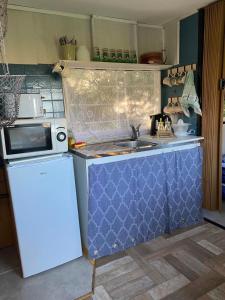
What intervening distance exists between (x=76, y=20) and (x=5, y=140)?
4.91ft

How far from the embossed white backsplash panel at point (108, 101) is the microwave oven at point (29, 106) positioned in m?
0.52

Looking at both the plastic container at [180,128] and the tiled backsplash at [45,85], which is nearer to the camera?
the tiled backsplash at [45,85]

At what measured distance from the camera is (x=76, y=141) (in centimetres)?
244

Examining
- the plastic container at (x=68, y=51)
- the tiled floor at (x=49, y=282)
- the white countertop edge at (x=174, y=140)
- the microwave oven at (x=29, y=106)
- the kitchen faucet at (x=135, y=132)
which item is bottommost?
the tiled floor at (x=49, y=282)

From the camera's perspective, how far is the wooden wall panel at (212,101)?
2230 millimetres

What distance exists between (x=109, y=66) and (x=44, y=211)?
1611 mm

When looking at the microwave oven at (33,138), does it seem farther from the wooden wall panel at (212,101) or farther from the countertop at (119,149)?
the wooden wall panel at (212,101)

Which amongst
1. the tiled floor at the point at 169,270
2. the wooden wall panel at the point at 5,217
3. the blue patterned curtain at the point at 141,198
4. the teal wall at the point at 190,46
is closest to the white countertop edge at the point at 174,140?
the blue patterned curtain at the point at 141,198

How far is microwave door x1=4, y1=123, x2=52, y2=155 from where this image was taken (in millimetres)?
1732

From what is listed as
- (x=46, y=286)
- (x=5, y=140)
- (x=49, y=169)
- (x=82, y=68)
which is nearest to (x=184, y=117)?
(x=82, y=68)

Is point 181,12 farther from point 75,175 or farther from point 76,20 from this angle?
point 75,175

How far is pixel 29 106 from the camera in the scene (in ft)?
5.98

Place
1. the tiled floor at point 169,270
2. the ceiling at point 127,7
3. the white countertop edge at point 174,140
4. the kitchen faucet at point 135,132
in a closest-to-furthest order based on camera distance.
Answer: the tiled floor at point 169,270 < the ceiling at point 127,7 < the white countertop edge at point 174,140 < the kitchen faucet at point 135,132

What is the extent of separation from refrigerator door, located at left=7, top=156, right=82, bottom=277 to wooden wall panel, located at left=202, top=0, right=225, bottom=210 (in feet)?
5.12
